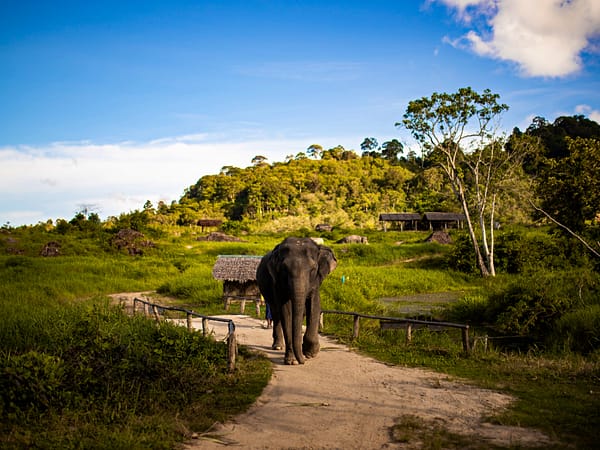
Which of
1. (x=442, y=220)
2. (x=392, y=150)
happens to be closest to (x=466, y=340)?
(x=442, y=220)

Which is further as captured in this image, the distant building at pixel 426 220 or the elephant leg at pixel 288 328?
the distant building at pixel 426 220

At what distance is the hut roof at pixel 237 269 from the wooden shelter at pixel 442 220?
37.2 metres

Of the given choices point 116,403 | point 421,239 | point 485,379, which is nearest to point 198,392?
point 116,403

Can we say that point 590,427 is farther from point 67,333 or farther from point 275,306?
point 67,333

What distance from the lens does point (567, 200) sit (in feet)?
54.1

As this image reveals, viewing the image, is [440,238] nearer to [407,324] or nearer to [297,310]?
[407,324]

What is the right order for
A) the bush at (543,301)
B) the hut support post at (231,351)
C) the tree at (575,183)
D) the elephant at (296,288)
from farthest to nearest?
the bush at (543,301) → the tree at (575,183) → the elephant at (296,288) → the hut support post at (231,351)

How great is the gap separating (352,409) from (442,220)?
52.4 meters

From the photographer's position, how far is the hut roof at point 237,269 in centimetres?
2134

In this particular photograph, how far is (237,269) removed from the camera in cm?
2148

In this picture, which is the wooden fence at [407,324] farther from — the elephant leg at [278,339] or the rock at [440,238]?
the rock at [440,238]

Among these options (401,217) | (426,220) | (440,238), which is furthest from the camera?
(426,220)

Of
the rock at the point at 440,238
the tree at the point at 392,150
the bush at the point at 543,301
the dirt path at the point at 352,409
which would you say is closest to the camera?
the dirt path at the point at 352,409

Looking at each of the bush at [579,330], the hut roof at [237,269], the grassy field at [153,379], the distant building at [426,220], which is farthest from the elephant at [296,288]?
the distant building at [426,220]
